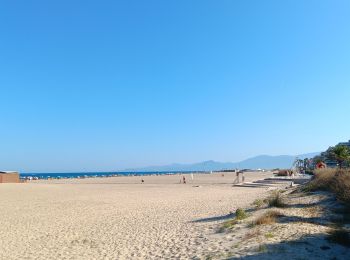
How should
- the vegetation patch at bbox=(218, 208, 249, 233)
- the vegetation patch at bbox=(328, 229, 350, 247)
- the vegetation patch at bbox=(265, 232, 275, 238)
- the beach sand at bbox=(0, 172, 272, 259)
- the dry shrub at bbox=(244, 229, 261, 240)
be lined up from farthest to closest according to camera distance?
the vegetation patch at bbox=(218, 208, 249, 233)
the beach sand at bbox=(0, 172, 272, 259)
the dry shrub at bbox=(244, 229, 261, 240)
the vegetation patch at bbox=(265, 232, 275, 238)
the vegetation patch at bbox=(328, 229, 350, 247)

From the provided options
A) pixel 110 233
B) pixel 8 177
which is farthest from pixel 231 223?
pixel 8 177

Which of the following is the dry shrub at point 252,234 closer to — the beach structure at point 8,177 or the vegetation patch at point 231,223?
the vegetation patch at point 231,223

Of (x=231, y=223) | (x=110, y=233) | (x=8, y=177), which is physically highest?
(x=8, y=177)

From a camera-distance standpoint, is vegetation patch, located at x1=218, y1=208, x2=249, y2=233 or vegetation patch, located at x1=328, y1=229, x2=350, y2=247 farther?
vegetation patch, located at x1=218, y1=208, x2=249, y2=233

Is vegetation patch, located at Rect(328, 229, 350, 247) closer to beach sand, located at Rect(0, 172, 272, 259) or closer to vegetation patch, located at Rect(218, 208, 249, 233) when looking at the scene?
beach sand, located at Rect(0, 172, 272, 259)

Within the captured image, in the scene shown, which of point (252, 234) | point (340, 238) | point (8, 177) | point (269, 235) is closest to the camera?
point (340, 238)

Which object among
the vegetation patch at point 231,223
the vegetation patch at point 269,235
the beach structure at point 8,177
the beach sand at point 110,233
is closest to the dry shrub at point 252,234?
the vegetation patch at point 269,235

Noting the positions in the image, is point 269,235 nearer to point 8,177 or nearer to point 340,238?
point 340,238

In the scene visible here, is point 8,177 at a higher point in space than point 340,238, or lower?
higher

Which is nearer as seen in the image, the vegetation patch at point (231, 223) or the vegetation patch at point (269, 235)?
the vegetation patch at point (269, 235)

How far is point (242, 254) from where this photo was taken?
884cm

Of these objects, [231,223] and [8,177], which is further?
[8,177]

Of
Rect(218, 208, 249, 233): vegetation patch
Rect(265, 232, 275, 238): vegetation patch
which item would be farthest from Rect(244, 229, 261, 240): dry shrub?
Rect(218, 208, 249, 233): vegetation patch

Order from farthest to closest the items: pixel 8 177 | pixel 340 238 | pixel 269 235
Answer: pixel 8 177 → pixel 269 235 → pixel 340 238
